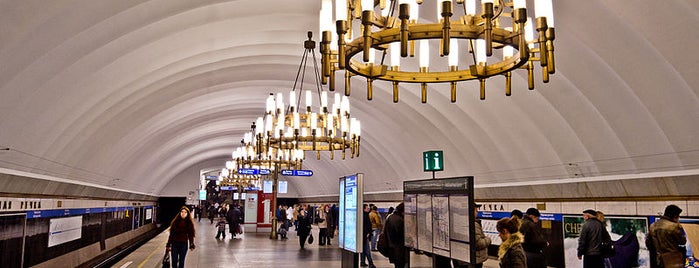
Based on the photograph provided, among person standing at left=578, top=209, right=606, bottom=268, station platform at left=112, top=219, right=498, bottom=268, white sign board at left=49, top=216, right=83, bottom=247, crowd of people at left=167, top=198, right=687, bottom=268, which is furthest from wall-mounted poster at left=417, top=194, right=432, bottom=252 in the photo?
white sign board at left=49, top=216, right=83, bottom=247

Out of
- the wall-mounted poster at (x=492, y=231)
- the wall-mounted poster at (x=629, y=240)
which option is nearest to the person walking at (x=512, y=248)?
the wall-mounted poster at (x=629, y=240)

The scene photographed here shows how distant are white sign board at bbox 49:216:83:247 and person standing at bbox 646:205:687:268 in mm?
12833

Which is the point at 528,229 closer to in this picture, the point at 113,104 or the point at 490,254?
the point at 490,254

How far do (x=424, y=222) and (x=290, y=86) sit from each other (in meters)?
10.0

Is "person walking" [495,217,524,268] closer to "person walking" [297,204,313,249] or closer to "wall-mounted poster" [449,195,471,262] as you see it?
"wall-mounted poster" [449,195,471,262]

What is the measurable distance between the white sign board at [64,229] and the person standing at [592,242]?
11.9 meters

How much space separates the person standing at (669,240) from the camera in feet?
24.7

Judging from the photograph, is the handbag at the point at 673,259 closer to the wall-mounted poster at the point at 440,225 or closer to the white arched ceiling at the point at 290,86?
the white arched ceiling at the point at 290,86

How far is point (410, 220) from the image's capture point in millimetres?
8797

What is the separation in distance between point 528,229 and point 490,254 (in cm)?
859

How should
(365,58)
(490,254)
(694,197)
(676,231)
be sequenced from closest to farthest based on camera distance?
(365,58), (676,231), (694,197), (490,254)

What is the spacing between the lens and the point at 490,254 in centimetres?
1598

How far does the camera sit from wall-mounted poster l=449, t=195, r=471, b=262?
6910mm

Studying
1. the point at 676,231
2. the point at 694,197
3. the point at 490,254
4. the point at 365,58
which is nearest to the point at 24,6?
the point at 365,58
